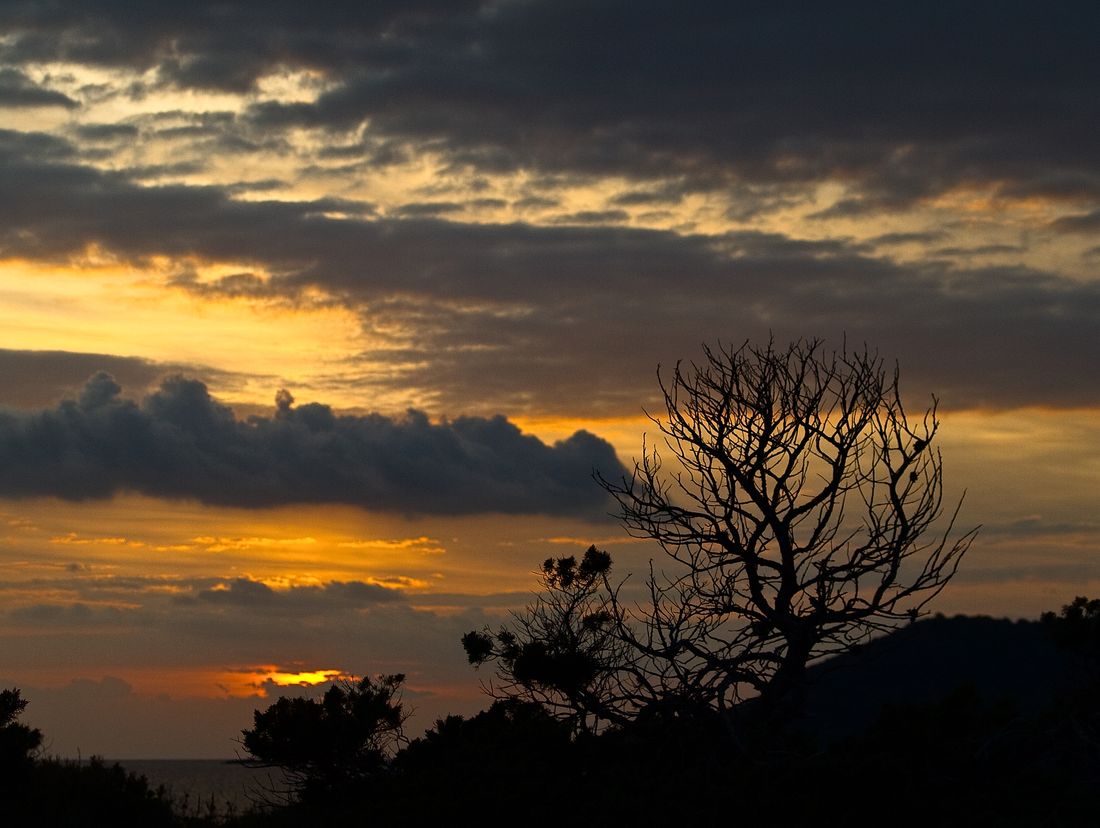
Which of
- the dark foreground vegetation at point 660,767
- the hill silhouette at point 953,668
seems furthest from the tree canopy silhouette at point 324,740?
the hill silhouette at point 953,668

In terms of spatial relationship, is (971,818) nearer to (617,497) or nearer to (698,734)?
(698,734)

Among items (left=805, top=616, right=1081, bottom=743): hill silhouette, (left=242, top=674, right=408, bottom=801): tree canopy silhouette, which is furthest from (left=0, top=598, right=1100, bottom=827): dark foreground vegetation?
(left=805, top=616, right=1081, bottom=743): hill silhouette

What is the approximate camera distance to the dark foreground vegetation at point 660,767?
1920 cm

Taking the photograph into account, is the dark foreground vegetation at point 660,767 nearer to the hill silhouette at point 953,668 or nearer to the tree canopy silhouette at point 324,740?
the tree canopy silhouette at point 324,740

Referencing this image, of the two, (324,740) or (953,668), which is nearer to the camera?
(324,740)

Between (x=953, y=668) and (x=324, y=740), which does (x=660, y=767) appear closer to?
(x=324, y=740)

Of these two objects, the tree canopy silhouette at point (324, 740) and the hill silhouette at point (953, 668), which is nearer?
the tree canopy silhouette at point (324, 740)

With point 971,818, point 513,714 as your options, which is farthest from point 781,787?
point 513,714

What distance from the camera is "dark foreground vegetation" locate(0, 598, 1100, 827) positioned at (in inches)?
756

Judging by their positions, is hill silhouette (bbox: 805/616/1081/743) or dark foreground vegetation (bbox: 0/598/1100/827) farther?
hill silhouette (bbox: 805/616/1081/743)

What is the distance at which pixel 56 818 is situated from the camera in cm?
2591

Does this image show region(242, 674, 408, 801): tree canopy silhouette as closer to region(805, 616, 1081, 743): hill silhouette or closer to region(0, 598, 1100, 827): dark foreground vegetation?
region(0, 598, 1100, 827): dark foreground vegetation

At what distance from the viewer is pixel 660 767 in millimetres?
22438

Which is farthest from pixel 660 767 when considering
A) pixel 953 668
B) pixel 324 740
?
pixel 953 668
